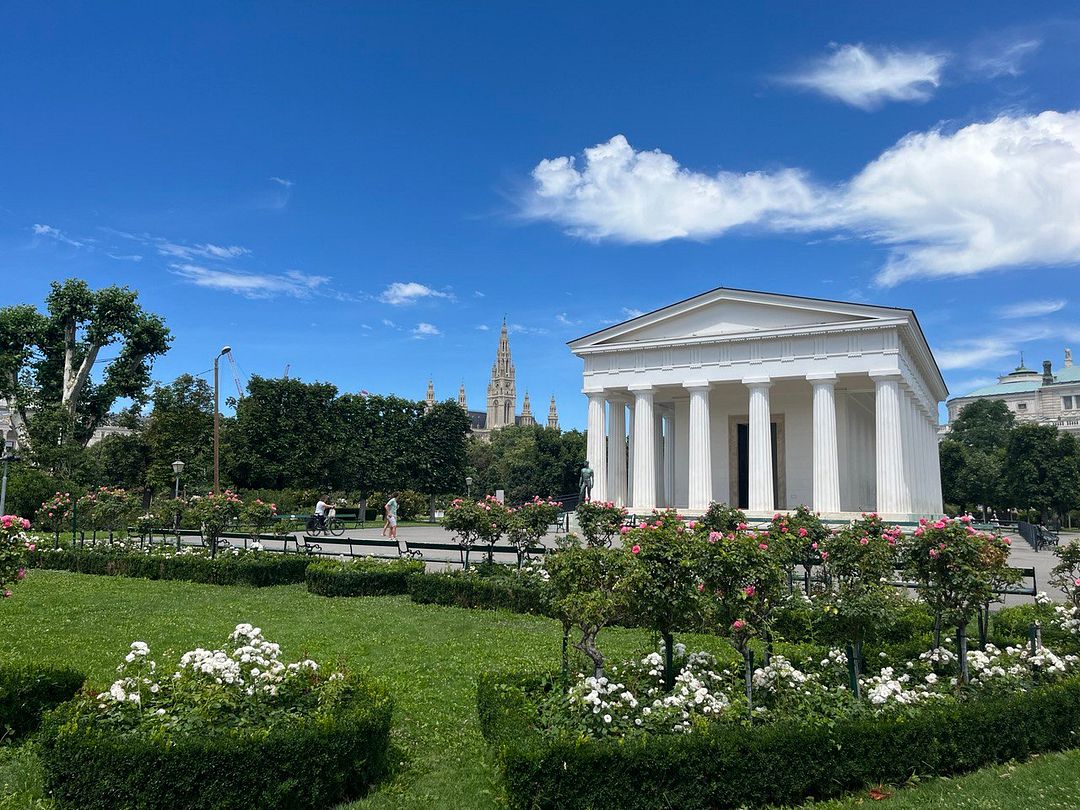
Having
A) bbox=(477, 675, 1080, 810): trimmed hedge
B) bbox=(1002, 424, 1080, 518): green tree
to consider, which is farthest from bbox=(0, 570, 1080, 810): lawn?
bbox=(1002, 424, 1080, 518): green tree

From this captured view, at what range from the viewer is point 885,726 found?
6512mm

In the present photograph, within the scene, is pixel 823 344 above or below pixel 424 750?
above

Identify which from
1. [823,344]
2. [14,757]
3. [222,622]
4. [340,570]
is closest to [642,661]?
[14,757]

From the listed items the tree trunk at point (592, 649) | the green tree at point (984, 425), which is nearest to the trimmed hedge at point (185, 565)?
the tree trunk at point (592, 649)

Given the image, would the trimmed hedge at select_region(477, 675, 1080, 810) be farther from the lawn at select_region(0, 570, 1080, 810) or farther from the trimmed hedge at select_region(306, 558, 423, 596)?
the trimmed hedge at select_region(306, 558, 423, 596)

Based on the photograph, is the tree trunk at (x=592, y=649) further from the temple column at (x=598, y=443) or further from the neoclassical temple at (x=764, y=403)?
the temple column at (x=598, y=443)

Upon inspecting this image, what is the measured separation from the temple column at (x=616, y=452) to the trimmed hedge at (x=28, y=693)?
3208 cm

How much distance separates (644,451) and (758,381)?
7.09 metres

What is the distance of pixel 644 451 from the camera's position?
3819 centimetres

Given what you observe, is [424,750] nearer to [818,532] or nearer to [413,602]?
[413,602]

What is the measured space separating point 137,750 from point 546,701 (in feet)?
12.3

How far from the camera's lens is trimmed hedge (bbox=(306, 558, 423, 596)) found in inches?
671

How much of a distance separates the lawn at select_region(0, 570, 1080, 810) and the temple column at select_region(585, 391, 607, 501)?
74.9 ft

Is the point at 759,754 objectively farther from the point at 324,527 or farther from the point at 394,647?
the point at 324,527
